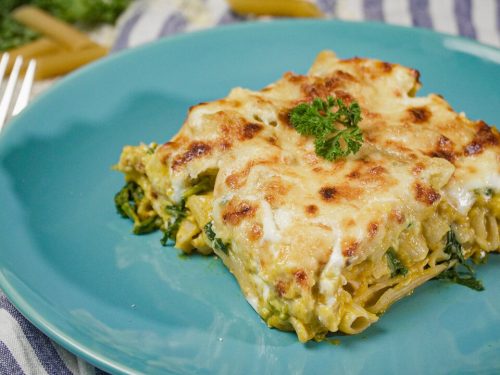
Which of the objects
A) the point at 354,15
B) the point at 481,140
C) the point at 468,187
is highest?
the point at 481,140

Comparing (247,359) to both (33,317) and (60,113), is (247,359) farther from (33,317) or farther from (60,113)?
(60,113)

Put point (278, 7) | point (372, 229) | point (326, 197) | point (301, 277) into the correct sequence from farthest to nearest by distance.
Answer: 1. point (278, 7)
2. point (326, 197)
3. point (372, 229)
4. point (301, 277)

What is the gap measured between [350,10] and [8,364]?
5388mm

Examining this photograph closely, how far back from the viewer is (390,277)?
4406mm

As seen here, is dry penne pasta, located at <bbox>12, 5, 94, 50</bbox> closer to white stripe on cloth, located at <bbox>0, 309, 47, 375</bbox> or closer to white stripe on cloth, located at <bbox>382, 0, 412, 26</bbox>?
white stripe on cloth, located at <bbox>382, 0, 412, 26</bbox>

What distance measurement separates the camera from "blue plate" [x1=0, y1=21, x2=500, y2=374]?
4141 mm

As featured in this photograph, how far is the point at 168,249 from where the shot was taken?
493cm

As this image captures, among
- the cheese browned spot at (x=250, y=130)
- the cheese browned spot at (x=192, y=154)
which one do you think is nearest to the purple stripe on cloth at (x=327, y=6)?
the cheese browned spot at (x=250, y=130)

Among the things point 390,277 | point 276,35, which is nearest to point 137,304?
point 390,277

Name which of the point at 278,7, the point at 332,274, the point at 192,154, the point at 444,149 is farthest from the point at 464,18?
the point at 332,274

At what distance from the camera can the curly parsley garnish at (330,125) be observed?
4508 millimetres

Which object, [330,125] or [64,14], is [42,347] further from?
[64,14]

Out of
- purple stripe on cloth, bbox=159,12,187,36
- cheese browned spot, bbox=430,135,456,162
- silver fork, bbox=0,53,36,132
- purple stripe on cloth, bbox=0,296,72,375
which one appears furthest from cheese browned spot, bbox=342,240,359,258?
purple stripe on cloth, bbox=159,12,187,36

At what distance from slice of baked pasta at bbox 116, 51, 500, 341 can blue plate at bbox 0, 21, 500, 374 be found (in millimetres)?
163
